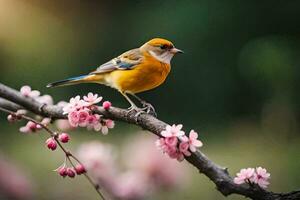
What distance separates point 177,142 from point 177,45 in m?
3.82

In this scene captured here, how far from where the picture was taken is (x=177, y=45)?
4.69 meters

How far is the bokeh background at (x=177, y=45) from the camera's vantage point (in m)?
4.48

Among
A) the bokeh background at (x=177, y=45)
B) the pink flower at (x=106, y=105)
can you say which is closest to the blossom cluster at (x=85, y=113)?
the pink flower at (x=106, y=105)

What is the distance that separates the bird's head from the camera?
1.19 meters

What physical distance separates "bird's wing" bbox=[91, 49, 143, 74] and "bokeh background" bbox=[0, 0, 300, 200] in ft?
8.93

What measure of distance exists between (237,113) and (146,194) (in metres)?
3.59

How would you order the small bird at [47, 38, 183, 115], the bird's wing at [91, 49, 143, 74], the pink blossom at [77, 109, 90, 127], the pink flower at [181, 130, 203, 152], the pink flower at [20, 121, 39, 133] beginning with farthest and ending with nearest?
1. the bird's wing at [91, 49, 143, 74]
2. the small bird at [47, 38, 183, 115]
3. the pink flower at [20, 121, 39, 133]
4. the pink blossom at [77, 109, 90, 127]
5. the pink flower at [181, 130, 203, 152]

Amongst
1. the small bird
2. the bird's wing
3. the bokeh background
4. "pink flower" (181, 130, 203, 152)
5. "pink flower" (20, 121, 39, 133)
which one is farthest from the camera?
the bokeh background

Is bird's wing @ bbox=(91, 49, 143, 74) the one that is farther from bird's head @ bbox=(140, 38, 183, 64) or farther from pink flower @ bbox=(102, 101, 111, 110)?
pink flower @ bbox=(102, 101, 111, 110)

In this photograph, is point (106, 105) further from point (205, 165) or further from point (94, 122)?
point (205, 165)

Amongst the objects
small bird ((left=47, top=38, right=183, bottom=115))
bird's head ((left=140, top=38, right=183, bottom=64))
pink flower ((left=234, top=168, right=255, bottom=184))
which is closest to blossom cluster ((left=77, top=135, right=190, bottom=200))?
small bird ((left=47, top=38, right=183, bottom=115))

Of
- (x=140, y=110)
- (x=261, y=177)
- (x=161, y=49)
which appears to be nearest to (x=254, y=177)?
(x=261, y=177)

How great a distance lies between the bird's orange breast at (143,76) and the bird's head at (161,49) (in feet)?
0.06

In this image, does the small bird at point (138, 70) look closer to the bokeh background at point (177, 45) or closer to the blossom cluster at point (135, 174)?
the blossom cluster at point (135, 174)
